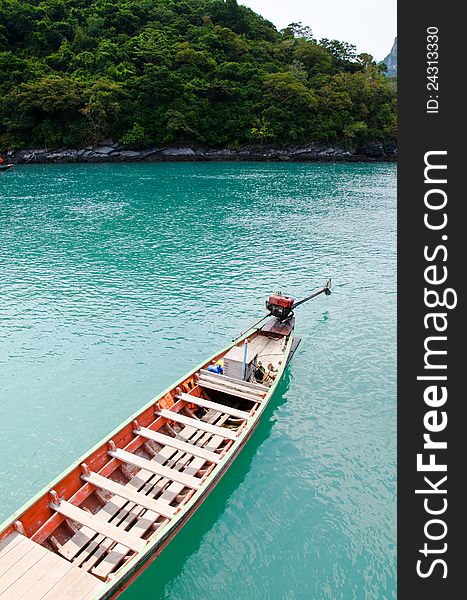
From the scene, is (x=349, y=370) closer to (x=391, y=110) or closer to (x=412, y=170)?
(x=412, y=170)

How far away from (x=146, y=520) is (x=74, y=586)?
215cm

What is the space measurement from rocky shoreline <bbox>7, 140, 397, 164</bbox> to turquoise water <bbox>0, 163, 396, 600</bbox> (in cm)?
3984

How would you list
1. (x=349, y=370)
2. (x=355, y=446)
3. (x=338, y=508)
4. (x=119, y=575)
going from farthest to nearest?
(x=349, y=370) → (x=355, y=446) → (x=338, y=508) → (x=119, y=575)

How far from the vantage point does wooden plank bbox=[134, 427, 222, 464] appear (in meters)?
10.4

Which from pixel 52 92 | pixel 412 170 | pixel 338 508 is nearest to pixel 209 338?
pixel 338 508

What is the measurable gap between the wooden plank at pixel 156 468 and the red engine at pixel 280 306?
8.52 meters

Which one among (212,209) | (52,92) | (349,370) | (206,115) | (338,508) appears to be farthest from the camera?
(206,115)

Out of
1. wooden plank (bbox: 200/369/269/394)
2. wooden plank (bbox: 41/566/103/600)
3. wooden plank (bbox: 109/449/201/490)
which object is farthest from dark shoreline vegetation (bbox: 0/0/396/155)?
wooden plank (bbox: 41/566/103/600)

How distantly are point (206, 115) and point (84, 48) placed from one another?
30600 mm

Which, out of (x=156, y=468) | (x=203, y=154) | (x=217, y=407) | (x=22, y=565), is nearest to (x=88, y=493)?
(x=156, y=468)

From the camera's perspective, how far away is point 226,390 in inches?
515

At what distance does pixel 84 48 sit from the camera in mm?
87625

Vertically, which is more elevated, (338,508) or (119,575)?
Answer: (119,575)

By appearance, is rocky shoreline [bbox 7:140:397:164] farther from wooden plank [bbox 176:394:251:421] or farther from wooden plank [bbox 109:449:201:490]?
wooden plank [bbox 109:449:201:490]
